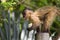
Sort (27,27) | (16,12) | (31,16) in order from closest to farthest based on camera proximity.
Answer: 1. (31,16)
2. (27,27)
3. (16,12)

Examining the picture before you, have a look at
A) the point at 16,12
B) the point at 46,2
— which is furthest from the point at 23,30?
the point at 46,2

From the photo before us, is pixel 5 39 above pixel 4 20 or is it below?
below

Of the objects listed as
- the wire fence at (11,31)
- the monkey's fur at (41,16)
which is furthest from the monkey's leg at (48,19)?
the wire fence at (11,31)

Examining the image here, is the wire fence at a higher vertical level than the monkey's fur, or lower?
lower

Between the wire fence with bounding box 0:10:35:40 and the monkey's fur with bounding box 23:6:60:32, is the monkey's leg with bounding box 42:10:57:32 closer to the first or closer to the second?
the monkey's fur with bounding box 23:6:60:32

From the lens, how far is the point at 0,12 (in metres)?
1.24

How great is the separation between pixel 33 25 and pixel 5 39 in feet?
0.71

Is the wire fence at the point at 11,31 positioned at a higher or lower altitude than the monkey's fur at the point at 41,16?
lower

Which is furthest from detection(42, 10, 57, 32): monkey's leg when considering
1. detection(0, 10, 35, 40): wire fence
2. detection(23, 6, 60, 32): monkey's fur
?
detection(0, 10, 35, 40): wire fence

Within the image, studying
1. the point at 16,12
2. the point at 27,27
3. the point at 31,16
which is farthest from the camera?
the point at 16,12

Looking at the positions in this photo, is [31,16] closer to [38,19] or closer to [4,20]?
[38,19]

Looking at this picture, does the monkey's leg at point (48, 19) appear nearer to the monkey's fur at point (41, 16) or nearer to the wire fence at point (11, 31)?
the monkey's fur at point (41, 16)

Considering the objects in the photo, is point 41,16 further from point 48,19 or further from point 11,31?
point 11,31

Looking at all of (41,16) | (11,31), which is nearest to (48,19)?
(41,16)
